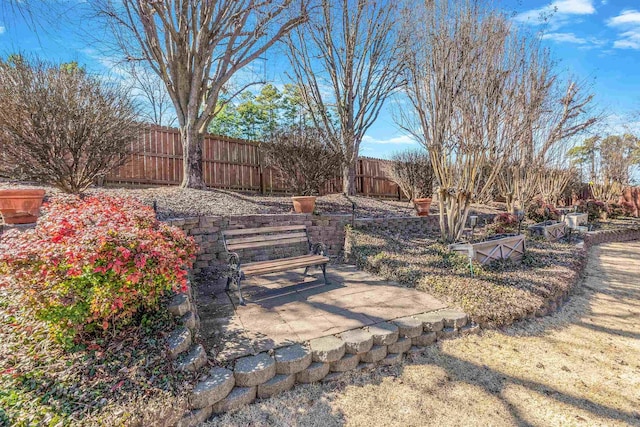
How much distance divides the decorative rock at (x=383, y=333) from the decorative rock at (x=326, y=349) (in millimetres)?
349

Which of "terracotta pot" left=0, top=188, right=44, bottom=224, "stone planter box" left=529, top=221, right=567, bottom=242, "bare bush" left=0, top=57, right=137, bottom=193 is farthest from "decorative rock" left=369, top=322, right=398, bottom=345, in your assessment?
"stone planter box" left=529, top=221, right=567, bottom=242

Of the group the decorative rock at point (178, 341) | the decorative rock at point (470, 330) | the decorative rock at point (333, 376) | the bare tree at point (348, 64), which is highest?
the bare tree at point (348, 64)

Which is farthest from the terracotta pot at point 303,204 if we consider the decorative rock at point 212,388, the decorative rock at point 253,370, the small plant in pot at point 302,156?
the decorative rock at point 212,388

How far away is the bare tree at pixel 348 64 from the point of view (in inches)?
328

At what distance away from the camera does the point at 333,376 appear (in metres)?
2.44

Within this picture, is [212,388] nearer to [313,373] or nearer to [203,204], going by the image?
[313,373]

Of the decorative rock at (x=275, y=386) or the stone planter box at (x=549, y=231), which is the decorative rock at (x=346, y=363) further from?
the stone planter box at (x=549, y=231)

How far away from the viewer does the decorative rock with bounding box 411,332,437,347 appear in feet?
9.57

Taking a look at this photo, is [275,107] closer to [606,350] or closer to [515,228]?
[515,228]

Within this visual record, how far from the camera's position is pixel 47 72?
4.60 meters

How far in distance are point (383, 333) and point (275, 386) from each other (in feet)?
3.46

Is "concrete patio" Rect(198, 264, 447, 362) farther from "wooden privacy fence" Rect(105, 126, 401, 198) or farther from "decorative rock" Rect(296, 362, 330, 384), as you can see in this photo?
"wooden privacy fence" Rect(105, 126, 401, 198)

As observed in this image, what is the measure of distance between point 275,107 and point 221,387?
1946cm

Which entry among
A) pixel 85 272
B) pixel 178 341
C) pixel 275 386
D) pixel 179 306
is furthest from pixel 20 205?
pixel 275 386
